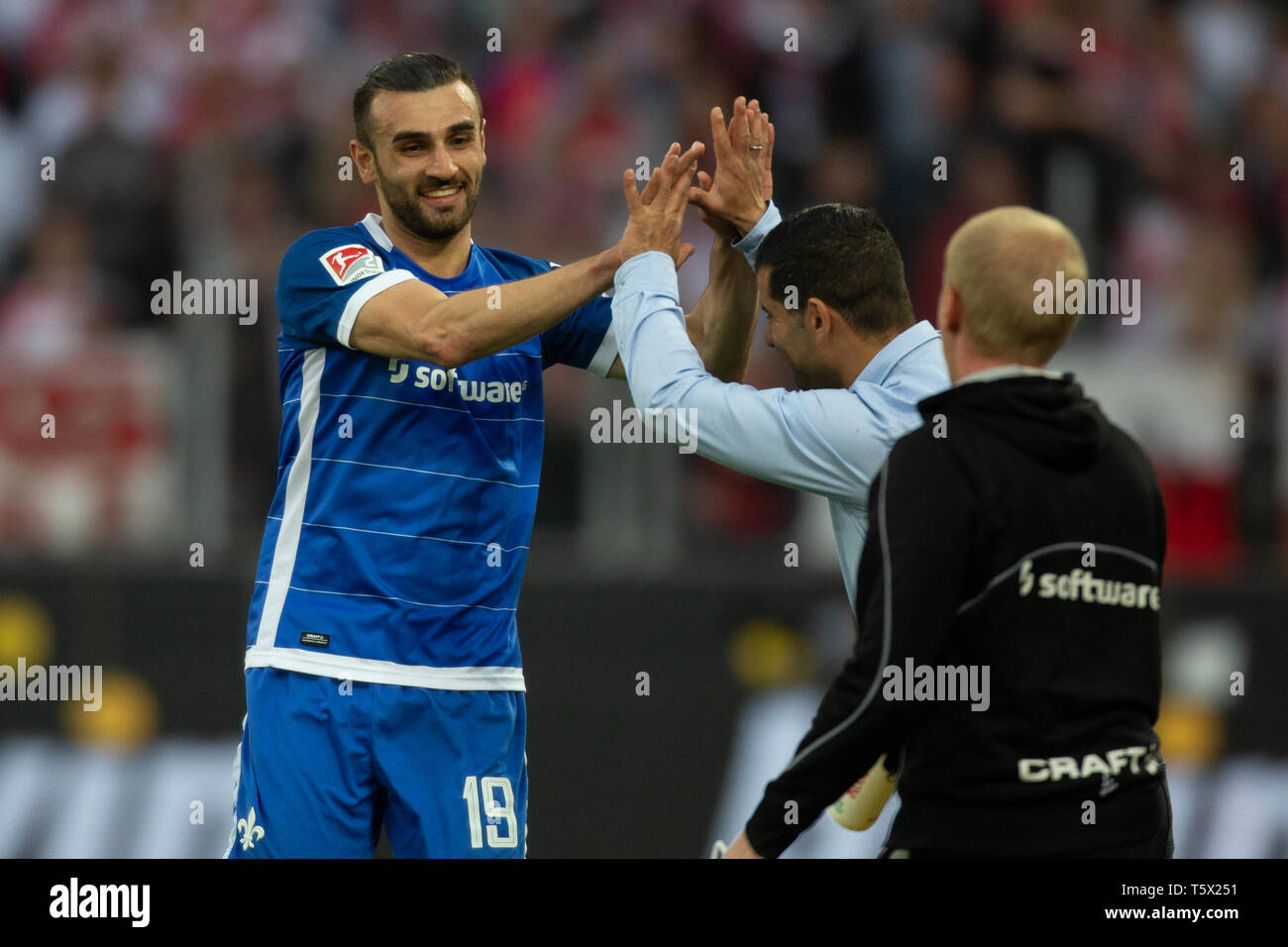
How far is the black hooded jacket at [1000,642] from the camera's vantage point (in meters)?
3.28

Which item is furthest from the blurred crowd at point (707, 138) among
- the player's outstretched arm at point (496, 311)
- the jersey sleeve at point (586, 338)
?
the player's outstretched arm at point (496, 311)

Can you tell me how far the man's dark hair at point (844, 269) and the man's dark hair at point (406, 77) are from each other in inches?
39.5

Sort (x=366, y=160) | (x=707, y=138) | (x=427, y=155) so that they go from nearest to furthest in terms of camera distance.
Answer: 1. (x=427, y=155)
2. (x=366, y=160)
3. (x=707, y=138)

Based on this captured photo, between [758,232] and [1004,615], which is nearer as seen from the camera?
[1004,615]

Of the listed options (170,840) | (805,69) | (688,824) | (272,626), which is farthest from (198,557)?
(805,69)

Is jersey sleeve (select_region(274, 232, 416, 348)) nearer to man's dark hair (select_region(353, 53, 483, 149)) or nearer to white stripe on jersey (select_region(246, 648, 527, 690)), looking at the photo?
man's dark hair (select_region(353, 53, 483, 149))

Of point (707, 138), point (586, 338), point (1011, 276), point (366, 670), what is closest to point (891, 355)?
point (1011, 276)

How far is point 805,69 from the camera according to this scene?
9.91m

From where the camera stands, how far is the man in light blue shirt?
4.01 meters

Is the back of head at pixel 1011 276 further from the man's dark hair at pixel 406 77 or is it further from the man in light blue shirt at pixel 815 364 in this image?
the man's dark hair at pixel 406 77

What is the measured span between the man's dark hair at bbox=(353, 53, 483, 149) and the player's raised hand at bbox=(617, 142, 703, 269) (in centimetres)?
58

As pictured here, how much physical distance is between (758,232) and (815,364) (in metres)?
0.51

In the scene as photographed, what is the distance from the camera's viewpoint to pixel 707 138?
9484 mm

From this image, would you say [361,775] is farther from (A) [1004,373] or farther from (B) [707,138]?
(B) [707,138]
